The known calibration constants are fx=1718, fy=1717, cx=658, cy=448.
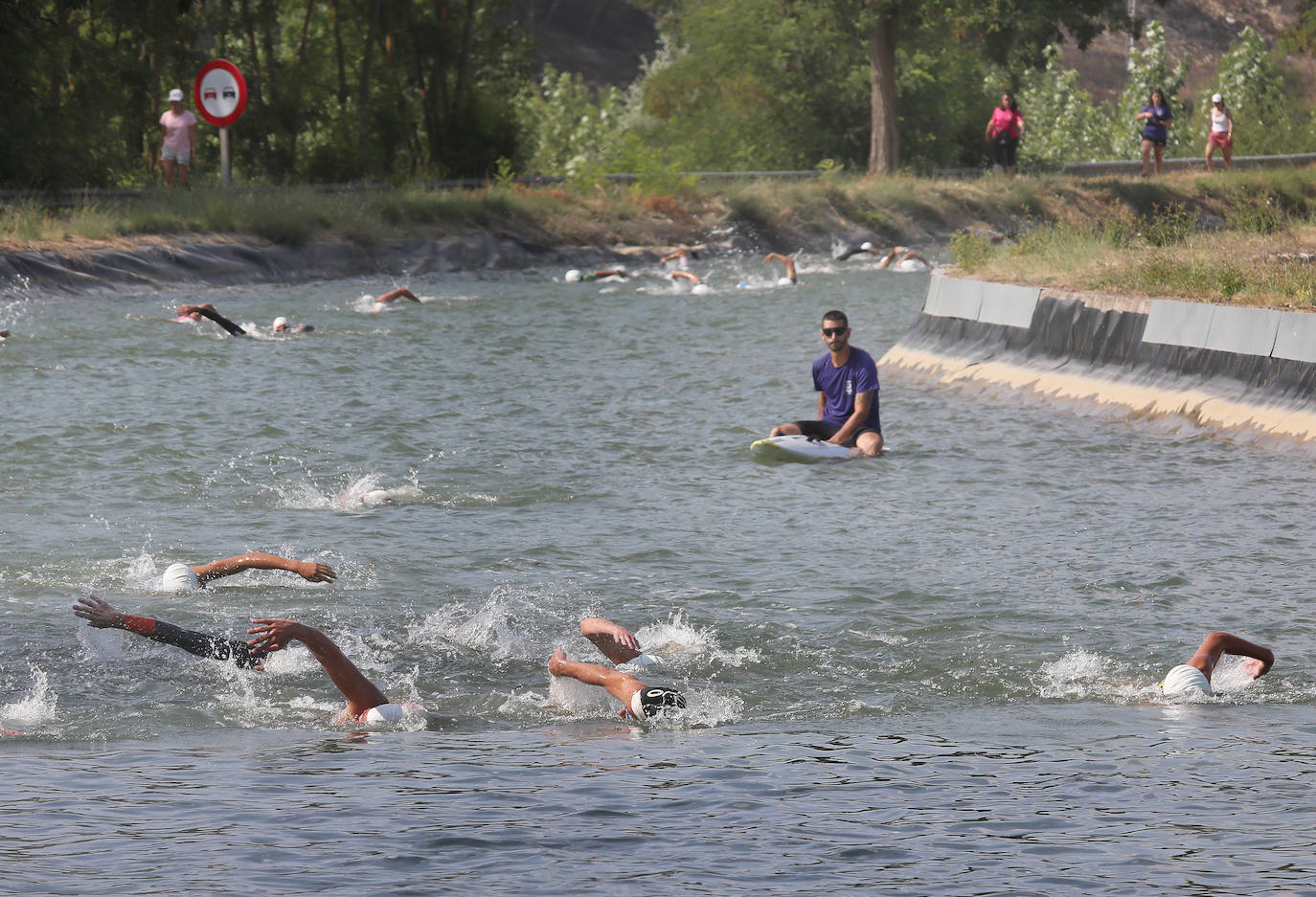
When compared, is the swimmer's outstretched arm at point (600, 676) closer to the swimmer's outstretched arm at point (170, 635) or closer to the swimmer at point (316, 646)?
the swimmer at point (316, 646)

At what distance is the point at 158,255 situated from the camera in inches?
1131

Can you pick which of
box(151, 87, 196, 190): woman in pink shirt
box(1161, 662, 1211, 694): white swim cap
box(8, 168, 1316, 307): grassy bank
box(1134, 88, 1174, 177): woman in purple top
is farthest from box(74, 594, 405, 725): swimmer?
box(1134, 88, 1174, 177): woman in purple top

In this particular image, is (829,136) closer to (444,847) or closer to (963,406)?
(963,406)

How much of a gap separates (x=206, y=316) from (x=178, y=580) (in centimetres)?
1191

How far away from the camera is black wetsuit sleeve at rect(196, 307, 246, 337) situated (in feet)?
69.4

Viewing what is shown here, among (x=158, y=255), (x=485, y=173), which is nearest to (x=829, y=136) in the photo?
(x=485, y=173)

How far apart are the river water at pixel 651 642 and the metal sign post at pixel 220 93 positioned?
A: 12.2m

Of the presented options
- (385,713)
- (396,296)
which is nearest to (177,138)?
(396,296)

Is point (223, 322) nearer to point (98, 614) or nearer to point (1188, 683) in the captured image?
point (98, 614)

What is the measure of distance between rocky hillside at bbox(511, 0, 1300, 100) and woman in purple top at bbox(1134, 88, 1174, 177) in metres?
35.1

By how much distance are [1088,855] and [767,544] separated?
610cm

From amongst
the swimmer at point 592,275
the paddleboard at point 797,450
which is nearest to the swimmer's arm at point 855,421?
the paddleboard at point 797,450

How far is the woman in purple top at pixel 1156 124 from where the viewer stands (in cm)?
4112

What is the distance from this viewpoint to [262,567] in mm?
10273
